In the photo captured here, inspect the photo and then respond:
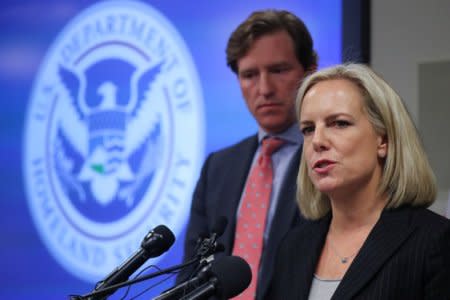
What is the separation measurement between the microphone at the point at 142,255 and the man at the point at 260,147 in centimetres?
93

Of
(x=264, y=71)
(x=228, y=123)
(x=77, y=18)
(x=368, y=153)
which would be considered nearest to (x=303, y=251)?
(x=368, y=153)

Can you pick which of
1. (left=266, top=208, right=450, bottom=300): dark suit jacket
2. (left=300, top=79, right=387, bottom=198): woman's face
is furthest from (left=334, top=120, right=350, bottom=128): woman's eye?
(left=266, top=208, right=450, bottom=300): dark suit jacket

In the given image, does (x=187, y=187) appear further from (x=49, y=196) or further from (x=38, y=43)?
(x=38, y=43)

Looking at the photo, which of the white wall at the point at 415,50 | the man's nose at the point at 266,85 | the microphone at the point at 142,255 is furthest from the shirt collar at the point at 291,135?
the microphone at the point at 142,255

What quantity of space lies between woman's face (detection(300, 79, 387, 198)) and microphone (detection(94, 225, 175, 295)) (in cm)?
49

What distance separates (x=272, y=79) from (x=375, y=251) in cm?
130

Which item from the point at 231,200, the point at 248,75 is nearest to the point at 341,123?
the point at 231,200

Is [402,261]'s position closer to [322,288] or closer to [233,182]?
[322,288]

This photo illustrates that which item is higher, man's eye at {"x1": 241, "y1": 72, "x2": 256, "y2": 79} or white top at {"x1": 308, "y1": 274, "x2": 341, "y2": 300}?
man's eye at {"x1": 241, "y1": 72, "x2": 256, "y2": 79}

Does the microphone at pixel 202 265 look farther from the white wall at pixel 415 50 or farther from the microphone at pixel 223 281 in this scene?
the white wall at pixel 415 50

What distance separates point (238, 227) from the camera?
3.13 meters

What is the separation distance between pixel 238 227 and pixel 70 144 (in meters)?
1.77

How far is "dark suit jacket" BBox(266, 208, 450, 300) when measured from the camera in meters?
2.05

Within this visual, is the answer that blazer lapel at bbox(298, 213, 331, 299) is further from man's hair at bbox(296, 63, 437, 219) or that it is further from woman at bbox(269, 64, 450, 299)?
man's hair at bbox(296, 63, 437, 219)
